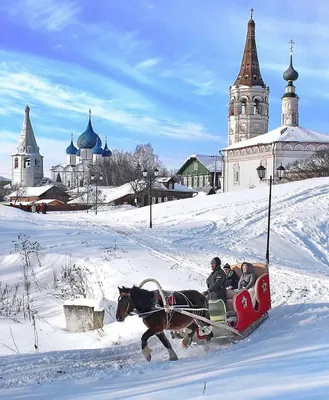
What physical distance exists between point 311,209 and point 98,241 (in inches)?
554

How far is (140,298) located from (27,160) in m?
102

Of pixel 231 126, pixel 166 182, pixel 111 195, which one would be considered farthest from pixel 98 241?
pixel 231 126

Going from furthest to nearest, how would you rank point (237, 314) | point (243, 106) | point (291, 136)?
point (243, 106)
point (291, 136)
point (237, 314)

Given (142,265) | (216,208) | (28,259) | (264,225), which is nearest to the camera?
(142,265)

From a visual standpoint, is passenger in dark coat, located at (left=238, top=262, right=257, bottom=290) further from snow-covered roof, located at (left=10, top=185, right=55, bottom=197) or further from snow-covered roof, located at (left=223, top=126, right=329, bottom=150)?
snow-covered roof, located at (left=10, top=185, right=55, bottom=197)

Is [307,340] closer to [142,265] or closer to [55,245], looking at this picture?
[142,265]

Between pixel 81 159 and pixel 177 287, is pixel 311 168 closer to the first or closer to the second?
pixel 177 287

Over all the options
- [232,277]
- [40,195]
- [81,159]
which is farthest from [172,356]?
[81,159]

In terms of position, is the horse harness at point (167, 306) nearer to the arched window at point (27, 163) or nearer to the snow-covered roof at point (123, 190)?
the snow-covered roof at point (123, 190)

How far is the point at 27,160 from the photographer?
106188 mm

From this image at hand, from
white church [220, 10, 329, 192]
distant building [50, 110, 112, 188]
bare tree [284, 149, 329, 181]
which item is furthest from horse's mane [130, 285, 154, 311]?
distant building [50, 110, 112, 188]

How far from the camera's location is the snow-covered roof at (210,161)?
289ft

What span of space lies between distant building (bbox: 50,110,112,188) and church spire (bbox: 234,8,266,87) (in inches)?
1429

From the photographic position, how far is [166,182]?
239ft
